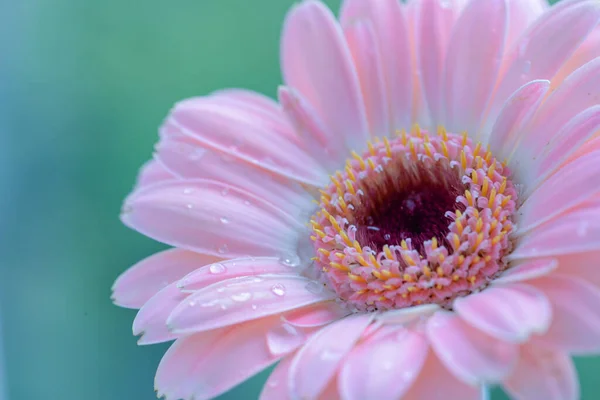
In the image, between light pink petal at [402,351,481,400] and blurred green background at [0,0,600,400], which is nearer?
light pink petal at [402,351,481,400]

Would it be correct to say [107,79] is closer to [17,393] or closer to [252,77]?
[252,77]

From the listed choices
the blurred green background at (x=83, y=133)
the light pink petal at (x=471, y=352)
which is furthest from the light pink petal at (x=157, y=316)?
the blurred green background at (x=83, y=133)

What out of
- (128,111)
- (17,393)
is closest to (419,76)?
(128,111)

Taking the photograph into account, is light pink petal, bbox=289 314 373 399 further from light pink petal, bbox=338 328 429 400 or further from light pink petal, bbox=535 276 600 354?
light pink petal, bbox=535 276 600 354

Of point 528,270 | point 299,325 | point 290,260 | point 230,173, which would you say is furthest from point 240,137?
point 528,270

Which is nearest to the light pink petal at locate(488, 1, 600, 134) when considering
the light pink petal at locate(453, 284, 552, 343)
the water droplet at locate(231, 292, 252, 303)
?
the light pink petal at locate(453, 284, 552, 343)
